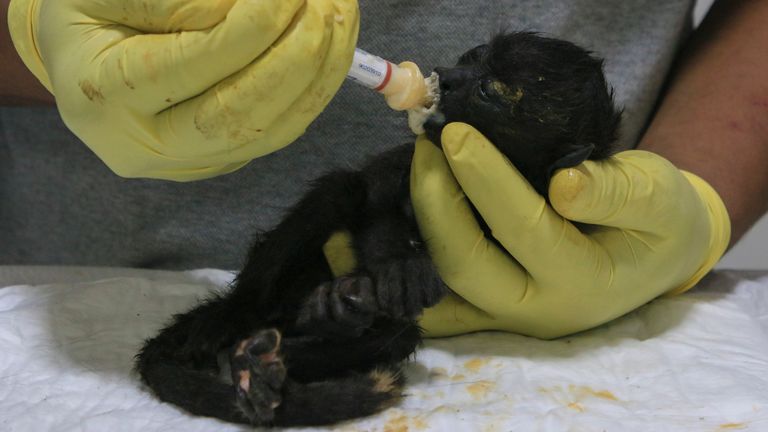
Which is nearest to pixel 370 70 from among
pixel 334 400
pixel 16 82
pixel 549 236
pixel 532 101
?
pixel 532 101

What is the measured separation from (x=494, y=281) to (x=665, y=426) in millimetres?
330

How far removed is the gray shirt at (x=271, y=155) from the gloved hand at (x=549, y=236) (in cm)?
36

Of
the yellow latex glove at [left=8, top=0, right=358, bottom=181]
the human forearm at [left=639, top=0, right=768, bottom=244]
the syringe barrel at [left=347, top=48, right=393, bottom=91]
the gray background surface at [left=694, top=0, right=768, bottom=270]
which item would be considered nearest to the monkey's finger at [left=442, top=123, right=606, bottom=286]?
the syringe barrel at [left=347, top=48, right=393, bottom=91]

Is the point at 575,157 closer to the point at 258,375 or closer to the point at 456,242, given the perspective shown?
the point at 456,242

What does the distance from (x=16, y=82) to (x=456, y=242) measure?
94 centimetres

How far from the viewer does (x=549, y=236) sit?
1127 millimetres

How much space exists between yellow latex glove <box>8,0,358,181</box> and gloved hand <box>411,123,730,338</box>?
0.26 metres

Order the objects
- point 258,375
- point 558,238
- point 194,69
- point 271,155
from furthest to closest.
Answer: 1. point 271,155
2. point 558,238
3. point 258,375
4. point 194,69

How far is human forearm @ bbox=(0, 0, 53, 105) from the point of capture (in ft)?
4.58

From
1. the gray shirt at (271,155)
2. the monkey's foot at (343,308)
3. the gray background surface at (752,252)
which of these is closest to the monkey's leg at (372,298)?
the monkey's foot at (343,308)

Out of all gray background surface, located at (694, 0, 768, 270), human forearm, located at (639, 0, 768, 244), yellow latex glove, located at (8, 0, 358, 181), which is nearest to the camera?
yellow latex glove, located at (8, 0, 358, 181)

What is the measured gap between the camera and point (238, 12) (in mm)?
888

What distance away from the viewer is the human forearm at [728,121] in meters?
1.56

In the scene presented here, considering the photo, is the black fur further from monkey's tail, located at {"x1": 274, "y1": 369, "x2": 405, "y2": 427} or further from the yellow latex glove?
the yellow latex glove
